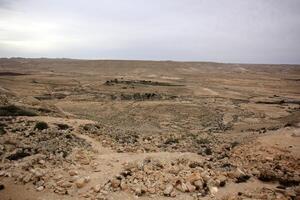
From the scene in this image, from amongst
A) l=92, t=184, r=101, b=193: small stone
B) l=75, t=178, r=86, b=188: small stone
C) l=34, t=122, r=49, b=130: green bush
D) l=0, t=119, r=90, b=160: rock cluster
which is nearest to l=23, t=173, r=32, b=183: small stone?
l=75, t=178, r=86, b=188: small stone

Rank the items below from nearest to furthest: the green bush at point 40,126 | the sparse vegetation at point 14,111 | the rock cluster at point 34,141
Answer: the rock cluster at point 34,141, the green bush at point 40,126, the sparse vegetation at point 14,111

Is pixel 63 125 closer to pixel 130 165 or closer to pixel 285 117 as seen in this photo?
pixel 130 165

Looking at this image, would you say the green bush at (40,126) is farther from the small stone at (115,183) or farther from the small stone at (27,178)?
the small stone at (115,183)

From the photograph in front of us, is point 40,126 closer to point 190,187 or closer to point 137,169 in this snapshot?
point 137,169

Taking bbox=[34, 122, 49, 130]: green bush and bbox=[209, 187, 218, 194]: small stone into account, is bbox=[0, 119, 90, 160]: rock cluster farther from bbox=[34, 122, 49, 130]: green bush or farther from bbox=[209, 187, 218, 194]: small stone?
bbox=[209, 187, 218, 194]: small stone

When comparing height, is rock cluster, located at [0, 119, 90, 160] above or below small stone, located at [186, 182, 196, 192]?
above

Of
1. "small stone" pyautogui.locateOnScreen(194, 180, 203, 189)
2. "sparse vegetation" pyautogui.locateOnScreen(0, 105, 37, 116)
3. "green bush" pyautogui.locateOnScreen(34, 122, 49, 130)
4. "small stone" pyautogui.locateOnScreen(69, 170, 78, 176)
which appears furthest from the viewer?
"sparse vegetation" pyautogui.locateOnScreen(0, 105, 37, 116)

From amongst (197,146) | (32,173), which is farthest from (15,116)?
(197,146)

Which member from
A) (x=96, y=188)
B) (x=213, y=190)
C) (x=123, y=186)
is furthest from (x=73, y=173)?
(x=213, y=190)

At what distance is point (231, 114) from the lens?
3359 cm

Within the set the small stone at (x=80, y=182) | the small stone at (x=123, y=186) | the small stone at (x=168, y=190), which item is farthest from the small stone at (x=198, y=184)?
the small stone at (x=80, y=182)

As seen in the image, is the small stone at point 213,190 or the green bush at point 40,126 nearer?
the small stone at point 213,190

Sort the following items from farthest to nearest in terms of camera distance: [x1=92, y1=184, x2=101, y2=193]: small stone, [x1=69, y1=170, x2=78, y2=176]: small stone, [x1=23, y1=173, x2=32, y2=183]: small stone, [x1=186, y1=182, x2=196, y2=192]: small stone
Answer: [x1=69, y1=170, x2=78, y2=176]: small stone, [x1=186, y1=182, x2=196, y2=192]: small stone, [x1=23, y1=173, x2=32, y2=183]: small stone, [x1=92, y1=184, x2=101, y2=193]: small stone

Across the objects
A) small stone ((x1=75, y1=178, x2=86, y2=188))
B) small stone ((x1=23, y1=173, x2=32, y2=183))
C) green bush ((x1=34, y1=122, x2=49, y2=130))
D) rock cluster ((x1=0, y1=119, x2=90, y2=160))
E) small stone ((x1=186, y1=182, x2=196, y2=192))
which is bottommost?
small stone ((x1=186, y1=182, x2=196, y2=192))
